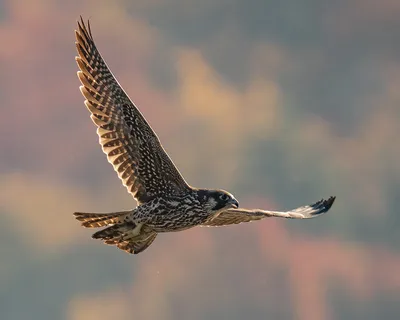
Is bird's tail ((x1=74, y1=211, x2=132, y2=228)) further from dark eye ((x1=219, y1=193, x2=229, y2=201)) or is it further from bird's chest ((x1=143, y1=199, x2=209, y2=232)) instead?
dark eye ((x1=219, y1=193, x2=229, y2=201))

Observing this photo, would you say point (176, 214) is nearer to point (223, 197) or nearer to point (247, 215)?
point (223, 197)

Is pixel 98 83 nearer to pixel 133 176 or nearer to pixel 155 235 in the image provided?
pixel 133 176

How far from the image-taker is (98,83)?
69.5 feet

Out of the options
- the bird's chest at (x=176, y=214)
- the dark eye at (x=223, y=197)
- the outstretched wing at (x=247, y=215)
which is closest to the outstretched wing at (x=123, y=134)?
the bird's chest at (x=176, y=214)

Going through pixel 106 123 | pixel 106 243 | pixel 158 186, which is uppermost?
pixel 106 123

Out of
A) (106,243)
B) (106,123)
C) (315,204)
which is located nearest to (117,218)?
(106,243)

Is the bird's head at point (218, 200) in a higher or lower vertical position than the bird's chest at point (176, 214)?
higher

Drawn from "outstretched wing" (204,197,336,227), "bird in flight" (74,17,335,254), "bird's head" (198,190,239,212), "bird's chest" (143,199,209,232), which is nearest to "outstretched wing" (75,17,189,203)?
"bird in flight" (74,17,335,254)

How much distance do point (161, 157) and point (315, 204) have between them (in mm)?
7019

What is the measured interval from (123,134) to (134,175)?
1099mm

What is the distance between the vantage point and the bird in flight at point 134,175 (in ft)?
68.7

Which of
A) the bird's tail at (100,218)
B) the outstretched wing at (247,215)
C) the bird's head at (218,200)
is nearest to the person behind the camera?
the bird's tail at (100,218)

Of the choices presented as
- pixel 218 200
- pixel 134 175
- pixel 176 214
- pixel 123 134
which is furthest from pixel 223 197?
pixel 123 134

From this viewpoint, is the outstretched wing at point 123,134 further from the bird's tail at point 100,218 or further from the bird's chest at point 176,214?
the bird's tail at point 100,218
